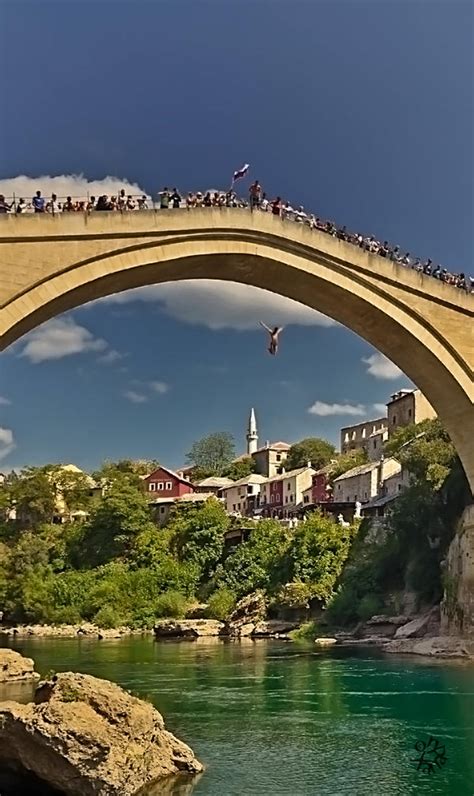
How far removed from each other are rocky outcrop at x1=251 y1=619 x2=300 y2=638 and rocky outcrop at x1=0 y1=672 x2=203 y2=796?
20034 mm

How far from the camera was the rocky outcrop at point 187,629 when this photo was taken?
31094 millimetres

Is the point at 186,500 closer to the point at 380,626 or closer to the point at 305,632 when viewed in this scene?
the point at 305,632

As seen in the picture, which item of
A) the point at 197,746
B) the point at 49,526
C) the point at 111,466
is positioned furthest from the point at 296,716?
the point at 111,466

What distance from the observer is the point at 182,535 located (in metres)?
38.8

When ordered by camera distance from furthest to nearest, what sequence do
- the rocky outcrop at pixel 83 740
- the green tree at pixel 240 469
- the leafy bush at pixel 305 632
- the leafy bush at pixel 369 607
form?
the green tree at pixel 240 469 < the leafy bush at pixel 305 632 < the leafy bush at pixel 369 607 < the rocky outcrop at pixel 83 740

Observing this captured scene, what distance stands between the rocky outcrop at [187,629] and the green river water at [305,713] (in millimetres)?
6074

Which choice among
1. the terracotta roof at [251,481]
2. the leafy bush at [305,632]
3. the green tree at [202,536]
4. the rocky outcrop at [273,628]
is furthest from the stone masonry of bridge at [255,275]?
the terracotta roof at [251,481]

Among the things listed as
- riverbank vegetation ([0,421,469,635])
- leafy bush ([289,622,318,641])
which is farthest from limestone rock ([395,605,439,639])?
leafy bush ([289,622,318,641])

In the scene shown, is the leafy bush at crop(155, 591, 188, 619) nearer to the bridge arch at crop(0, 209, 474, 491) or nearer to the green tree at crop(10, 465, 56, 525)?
the green tree at crop(10, 465, 56, 525)

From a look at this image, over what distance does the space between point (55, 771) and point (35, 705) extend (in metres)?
0.83

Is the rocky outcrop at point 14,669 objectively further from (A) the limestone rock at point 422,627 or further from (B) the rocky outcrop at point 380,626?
(B) the rocky outcrop at point 380,626

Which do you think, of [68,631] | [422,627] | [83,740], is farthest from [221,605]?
[83,740]

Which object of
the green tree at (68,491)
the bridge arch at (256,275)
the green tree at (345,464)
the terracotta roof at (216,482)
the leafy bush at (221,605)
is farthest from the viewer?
the terracotta roof at (216,482)

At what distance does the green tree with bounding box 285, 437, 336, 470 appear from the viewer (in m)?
52.3
